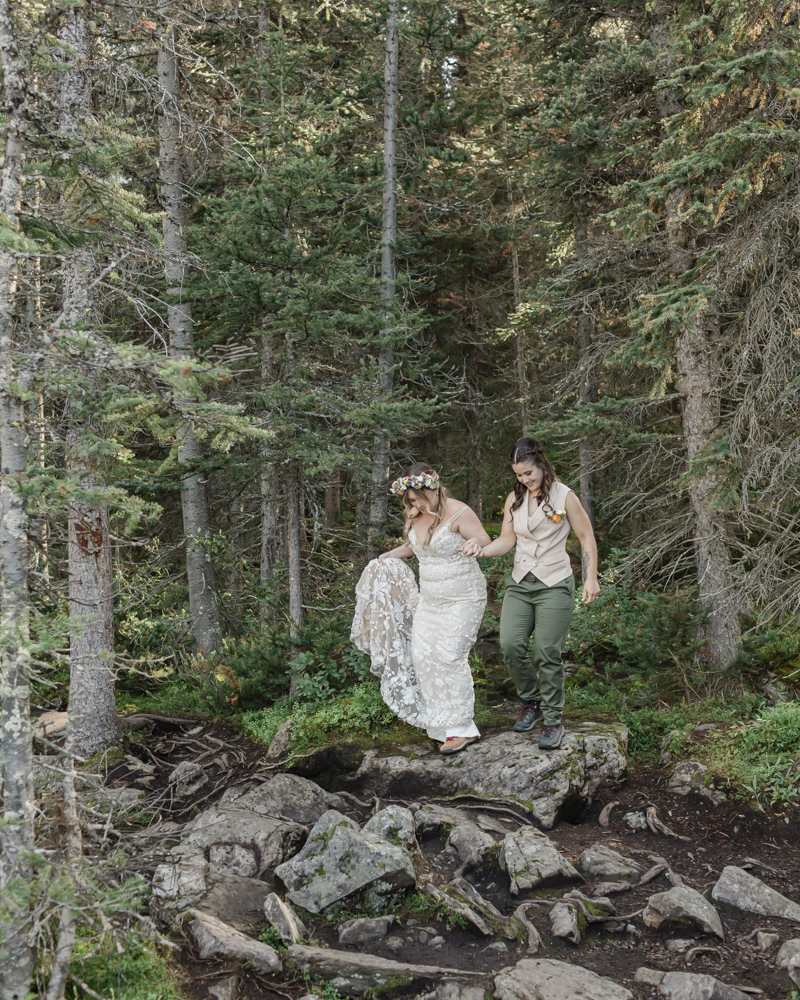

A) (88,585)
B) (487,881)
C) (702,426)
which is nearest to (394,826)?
(487,881)

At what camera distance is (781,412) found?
22.0 feet

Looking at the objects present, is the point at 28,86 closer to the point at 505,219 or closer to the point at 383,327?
the point at 383,327

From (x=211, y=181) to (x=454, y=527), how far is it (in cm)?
725

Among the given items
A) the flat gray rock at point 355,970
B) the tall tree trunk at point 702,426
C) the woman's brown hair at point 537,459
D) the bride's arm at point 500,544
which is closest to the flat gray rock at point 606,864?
the flat gray rock at point 355,970

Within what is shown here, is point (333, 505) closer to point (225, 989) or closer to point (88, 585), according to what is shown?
point (88, 585)

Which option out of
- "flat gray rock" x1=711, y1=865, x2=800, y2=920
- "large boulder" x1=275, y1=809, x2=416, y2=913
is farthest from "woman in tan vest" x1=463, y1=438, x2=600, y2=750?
"large boulder" x1=275, y1=809, x2=416, y2=913

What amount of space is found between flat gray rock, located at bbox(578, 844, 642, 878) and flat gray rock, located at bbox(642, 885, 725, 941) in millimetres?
433

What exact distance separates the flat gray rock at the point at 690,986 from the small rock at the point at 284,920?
1950 mm

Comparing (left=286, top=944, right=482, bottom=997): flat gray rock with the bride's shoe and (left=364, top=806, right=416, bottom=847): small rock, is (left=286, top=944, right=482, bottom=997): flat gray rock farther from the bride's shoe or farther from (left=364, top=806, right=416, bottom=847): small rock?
the bride's shoe

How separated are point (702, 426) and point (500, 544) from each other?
3481 millimetres

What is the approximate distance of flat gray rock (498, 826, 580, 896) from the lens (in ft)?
15.6

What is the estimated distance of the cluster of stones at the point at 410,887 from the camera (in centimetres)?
382

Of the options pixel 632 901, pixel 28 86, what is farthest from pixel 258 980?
pixel 28 86

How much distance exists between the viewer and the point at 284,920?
4.32 meters
